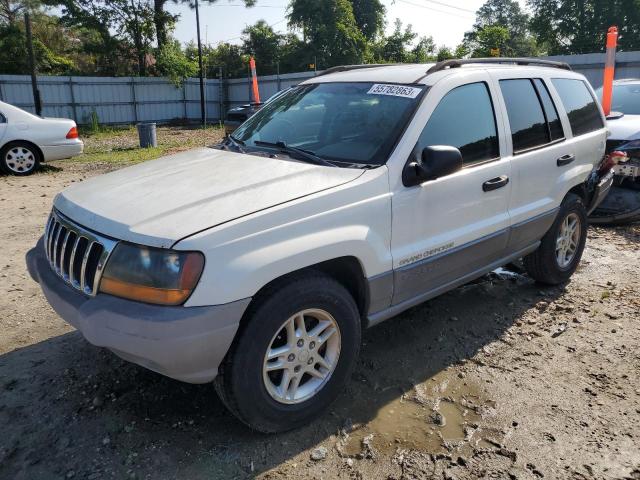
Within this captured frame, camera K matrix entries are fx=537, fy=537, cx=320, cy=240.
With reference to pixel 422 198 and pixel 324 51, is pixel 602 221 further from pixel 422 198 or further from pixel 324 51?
pixel 324 51

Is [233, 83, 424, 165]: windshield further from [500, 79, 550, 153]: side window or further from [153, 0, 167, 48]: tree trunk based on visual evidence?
[153, 0, 167, 48]: tree trunk

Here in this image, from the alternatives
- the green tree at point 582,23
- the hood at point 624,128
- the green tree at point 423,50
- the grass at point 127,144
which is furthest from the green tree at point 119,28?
the green tree at point 582,23

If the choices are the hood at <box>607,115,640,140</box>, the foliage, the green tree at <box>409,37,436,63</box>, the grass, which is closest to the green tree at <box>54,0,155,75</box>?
the foliage

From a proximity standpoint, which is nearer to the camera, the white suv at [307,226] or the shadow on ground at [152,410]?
the white suv at [307,226]

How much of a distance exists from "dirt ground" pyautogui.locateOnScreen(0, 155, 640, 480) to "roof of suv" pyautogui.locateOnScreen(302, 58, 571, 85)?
180cm

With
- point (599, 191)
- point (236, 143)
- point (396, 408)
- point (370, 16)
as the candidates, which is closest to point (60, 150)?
point (236, 143)

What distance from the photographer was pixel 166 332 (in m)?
2.29

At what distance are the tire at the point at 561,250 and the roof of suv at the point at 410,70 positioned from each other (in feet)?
4.13

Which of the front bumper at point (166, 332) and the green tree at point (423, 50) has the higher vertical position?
the green tree at point (423, 50)

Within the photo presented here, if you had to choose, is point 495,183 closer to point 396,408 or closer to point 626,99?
point 396,408

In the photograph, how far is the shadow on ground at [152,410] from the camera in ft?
8.54

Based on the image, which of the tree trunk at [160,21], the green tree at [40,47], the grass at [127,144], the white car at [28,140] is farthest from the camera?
the tree trunk at [160,21]

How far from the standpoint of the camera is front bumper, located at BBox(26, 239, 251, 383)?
230cm

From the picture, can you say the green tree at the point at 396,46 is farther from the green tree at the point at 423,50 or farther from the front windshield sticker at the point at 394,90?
the front windshield sticker at the point at 394,90
